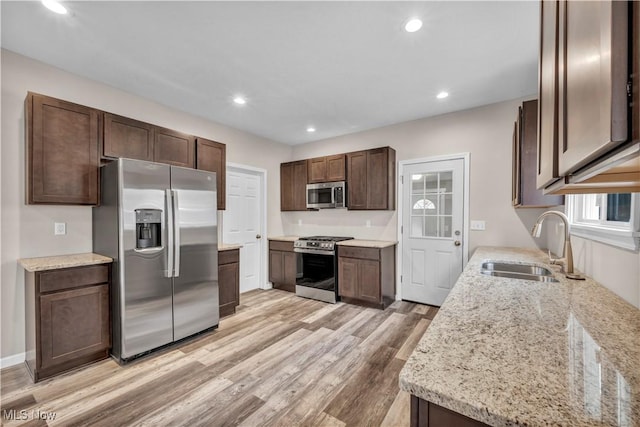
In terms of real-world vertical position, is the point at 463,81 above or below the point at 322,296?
above

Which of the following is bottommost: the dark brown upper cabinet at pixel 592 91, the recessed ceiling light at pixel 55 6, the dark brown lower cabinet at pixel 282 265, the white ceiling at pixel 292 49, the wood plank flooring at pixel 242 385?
the wood plank flooring at pixel 242 385

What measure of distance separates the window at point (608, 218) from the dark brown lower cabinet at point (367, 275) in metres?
2.02

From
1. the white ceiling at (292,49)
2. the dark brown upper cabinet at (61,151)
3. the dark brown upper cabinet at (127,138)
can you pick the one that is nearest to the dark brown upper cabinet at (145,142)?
the dark brown upper cabinet at (127,138)

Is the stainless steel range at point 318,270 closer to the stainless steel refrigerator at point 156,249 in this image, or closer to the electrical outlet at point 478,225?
the stainless steel refrigerator at point 156,249

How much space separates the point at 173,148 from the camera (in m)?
3.14

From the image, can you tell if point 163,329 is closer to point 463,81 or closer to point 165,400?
point 165,400

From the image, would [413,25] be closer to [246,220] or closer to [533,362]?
[533,362]

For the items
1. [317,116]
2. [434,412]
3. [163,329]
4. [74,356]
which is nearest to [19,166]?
[74,356]

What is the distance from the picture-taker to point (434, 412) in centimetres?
65

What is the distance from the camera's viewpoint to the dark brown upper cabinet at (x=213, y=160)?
11.2ft

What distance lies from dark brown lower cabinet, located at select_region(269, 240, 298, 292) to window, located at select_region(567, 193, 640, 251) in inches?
135

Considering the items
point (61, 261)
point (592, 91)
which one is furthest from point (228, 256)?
point (592, 91)

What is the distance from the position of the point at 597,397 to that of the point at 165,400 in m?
2.35

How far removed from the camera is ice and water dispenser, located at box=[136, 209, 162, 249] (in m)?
2.43
